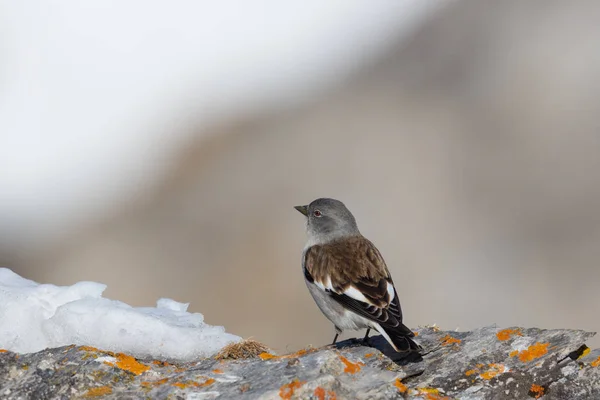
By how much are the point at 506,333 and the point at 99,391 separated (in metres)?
3.60

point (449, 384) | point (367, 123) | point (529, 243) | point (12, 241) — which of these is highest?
point (12, 241)

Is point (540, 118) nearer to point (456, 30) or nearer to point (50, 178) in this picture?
point (456, 30)

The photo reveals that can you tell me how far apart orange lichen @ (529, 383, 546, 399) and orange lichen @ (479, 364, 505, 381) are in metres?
0.30

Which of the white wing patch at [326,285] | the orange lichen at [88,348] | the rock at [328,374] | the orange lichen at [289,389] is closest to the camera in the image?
the orange lichen at [289,389]

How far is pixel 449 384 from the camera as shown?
655 cm

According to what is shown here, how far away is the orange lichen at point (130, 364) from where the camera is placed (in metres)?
6.47

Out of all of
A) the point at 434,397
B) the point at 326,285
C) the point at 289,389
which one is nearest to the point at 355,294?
the point at 326,285

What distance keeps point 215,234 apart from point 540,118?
10954 mm

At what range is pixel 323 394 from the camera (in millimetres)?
5836

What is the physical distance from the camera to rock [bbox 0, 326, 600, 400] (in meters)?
6.06

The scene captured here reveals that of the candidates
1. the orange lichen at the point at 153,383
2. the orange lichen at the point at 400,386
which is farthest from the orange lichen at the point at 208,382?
the orange lichen at the point at 400,386

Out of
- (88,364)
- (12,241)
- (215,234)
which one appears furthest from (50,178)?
(88,364)

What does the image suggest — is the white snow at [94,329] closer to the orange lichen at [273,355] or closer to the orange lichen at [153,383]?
the orange lichen at [273,355]

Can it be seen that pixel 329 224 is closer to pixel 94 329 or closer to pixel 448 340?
pixel 448 340
